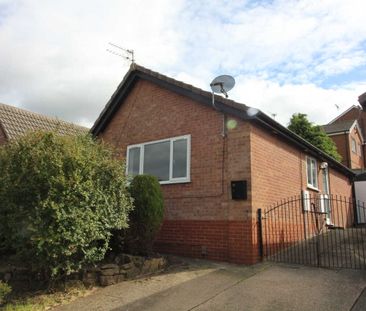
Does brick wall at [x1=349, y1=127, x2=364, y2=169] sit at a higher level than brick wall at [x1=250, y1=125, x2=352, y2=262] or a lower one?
higher

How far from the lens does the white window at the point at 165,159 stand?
999 cm

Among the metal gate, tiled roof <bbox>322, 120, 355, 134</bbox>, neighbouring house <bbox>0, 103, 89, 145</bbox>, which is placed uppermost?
tiled roof <bbox>322, 120, 355, 134</bbox>

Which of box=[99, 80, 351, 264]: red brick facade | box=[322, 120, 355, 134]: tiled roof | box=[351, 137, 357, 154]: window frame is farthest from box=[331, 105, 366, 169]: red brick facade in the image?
box=[99, 80, 351, 264]: red brick facade

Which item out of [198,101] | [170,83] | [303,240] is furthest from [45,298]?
[303,240]

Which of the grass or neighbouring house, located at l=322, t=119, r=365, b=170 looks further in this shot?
neighbouring house, located at l=322, t=119, r=365, b=170

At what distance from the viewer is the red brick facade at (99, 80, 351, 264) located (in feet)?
28.1

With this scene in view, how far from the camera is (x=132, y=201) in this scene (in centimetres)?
764

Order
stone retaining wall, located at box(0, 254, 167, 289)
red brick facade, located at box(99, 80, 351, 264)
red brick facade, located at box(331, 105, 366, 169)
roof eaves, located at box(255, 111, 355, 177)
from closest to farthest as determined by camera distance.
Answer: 1. stone retaining wall, located at box(0, 254, 167, 289)
2. red brick facade, located at box(99, 80, 351, 264)
3. roof eaves, located at box(255, 111, 355, 177)
4. red brick facade, located at box(331, 105, 366, 169)

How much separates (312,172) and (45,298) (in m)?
9.79

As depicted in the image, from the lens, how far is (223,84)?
9727 mm

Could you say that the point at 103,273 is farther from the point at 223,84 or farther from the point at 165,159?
the point at 223,84

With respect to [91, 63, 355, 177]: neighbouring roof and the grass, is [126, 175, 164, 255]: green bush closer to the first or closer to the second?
the grass

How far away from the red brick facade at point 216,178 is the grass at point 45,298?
3363mm

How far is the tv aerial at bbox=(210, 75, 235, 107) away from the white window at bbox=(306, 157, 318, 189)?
175 inches
